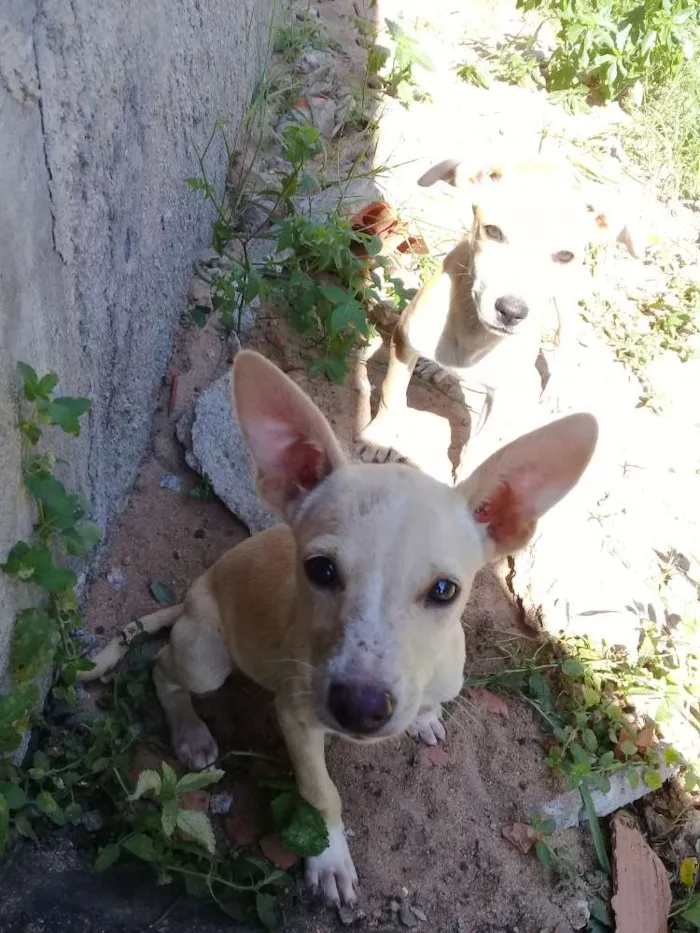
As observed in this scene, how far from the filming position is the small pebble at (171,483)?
12.5 feet

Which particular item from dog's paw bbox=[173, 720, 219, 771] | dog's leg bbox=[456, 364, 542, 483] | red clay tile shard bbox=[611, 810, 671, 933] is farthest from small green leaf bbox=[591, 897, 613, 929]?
dog's leg bbox=[456, 364, 542, 483]

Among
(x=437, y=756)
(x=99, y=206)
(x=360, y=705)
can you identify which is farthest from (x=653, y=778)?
(x=99, y=206)

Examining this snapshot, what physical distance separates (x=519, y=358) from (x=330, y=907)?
113 inches

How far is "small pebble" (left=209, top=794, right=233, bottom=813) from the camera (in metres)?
2.84

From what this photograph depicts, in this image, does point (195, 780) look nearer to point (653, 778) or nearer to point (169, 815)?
point (169, 815)

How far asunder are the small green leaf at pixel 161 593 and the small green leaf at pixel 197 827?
1.11 m

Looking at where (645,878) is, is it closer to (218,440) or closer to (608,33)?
(218,440)

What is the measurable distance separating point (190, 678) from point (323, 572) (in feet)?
3.01

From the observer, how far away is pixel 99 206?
276cm

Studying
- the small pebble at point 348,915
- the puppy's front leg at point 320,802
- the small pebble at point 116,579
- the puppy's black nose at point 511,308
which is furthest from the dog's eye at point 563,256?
the small pebble at point 348,915

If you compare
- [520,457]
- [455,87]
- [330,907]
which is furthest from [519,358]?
[455,87]

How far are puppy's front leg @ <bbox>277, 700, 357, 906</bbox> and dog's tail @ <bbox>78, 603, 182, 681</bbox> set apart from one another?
71 cm

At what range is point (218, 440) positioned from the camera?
12.9ft

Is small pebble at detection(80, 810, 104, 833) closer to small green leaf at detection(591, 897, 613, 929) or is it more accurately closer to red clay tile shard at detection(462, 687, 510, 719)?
red clay tile shard at detection(462, 687, 510, 719)
